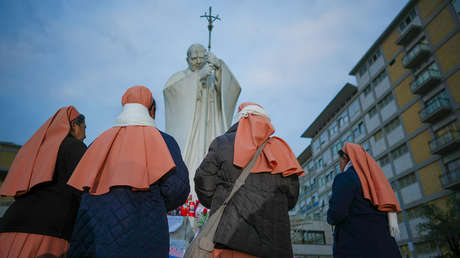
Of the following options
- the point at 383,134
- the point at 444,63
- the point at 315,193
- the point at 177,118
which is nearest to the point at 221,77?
the point at 177,118

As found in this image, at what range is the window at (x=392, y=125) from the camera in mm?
24456

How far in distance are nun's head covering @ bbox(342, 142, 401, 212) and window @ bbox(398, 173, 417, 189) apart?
22.1m

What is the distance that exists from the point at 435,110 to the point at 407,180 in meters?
5.59

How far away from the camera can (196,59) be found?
7516 mm

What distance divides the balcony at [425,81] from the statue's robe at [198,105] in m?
18.7

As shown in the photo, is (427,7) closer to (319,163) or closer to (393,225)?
(319,163)

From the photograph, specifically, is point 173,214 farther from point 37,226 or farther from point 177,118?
point 37,226

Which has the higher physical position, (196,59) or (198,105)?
(196,59)

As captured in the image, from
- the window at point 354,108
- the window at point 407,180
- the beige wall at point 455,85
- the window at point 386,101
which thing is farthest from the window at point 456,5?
the window at point 354,108

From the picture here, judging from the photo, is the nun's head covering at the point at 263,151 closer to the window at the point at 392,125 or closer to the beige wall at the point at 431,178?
the beige wall at the point at 431,178

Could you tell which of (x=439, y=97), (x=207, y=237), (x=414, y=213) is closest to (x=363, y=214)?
(x=207, y=237)

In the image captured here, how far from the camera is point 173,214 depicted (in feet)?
17.2

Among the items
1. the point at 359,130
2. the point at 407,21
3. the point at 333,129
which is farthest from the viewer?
the point at 333,129

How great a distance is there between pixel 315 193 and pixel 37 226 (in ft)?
125
